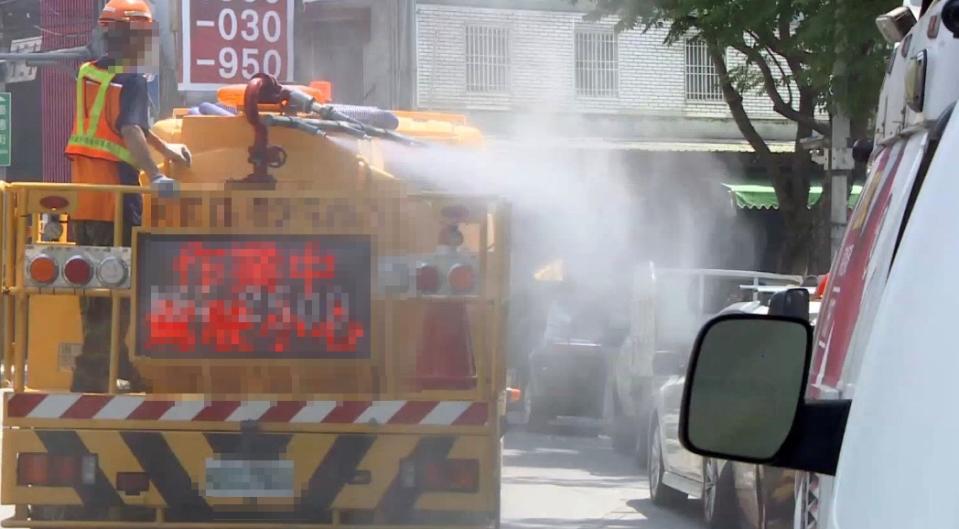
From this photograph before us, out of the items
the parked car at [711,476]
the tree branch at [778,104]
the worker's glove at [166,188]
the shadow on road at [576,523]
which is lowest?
the shadow on road at [576,523]

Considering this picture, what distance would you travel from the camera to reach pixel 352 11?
29.7 meters

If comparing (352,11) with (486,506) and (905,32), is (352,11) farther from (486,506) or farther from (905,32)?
(905,32)

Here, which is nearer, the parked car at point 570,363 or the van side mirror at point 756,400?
the van side mirror at point 756,400

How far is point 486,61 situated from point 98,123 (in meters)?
20.9

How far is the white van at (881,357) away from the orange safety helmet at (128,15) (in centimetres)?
392

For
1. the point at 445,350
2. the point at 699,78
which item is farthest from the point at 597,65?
the point at 445,350

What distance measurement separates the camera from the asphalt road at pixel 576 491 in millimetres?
10562

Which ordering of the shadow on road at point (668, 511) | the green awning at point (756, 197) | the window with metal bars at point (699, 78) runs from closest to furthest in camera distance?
the shadow on road at point (668, 511), the green awning at point (756, 197), the window with metal bars at point (699, 78)

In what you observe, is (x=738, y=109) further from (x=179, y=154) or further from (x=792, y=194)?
(x=179, y=154)

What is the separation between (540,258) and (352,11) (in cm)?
1385

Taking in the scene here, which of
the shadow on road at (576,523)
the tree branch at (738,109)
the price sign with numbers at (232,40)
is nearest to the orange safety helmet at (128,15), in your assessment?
the shadow on road at (576,523)

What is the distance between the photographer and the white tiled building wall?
27.3 m

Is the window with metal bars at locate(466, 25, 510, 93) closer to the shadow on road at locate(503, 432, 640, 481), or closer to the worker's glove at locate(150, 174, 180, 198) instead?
the shadow on road at locate(503, 432, 640, 481)

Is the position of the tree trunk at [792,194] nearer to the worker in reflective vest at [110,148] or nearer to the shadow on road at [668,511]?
the shadow on road at [668,511]
